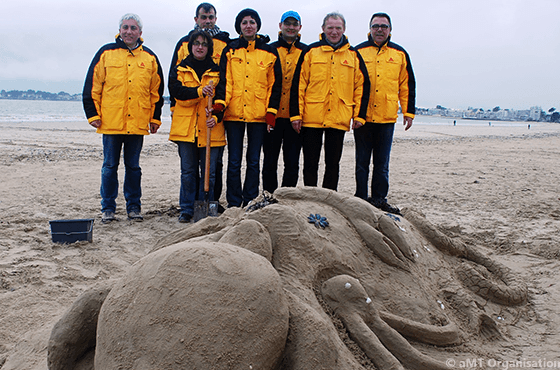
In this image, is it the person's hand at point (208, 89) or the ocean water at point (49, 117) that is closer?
the person's hand at point (208, 89)

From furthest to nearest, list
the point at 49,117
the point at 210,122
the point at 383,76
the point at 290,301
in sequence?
1. the point at 49,117
2. the point at 383,76
3. the point at 210,122
4. the point at 290,301

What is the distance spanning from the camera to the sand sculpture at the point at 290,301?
5.69 ft

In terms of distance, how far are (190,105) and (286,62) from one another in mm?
1279

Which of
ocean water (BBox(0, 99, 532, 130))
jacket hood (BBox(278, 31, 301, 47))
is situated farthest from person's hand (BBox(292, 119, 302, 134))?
ocean water (BBox(0, 99, 532, 130))

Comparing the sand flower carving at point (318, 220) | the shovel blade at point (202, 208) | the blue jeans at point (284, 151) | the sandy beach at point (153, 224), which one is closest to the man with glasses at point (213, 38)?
the shovel blade at point (202, 208)

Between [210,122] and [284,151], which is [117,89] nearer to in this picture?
[210,122]

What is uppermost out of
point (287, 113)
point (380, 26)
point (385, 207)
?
point (380, 26)

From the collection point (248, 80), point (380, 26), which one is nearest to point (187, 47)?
point (248, 80)

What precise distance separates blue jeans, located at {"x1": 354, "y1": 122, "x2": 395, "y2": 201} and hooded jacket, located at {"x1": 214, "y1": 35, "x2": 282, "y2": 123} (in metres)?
1.12

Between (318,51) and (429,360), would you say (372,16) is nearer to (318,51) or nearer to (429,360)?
(318,51)

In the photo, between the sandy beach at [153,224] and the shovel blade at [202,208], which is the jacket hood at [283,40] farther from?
the sandy beach at [153,224]

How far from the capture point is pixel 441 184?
8.34m

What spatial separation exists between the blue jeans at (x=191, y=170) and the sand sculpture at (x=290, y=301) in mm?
2282

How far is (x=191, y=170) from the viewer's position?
539cm
